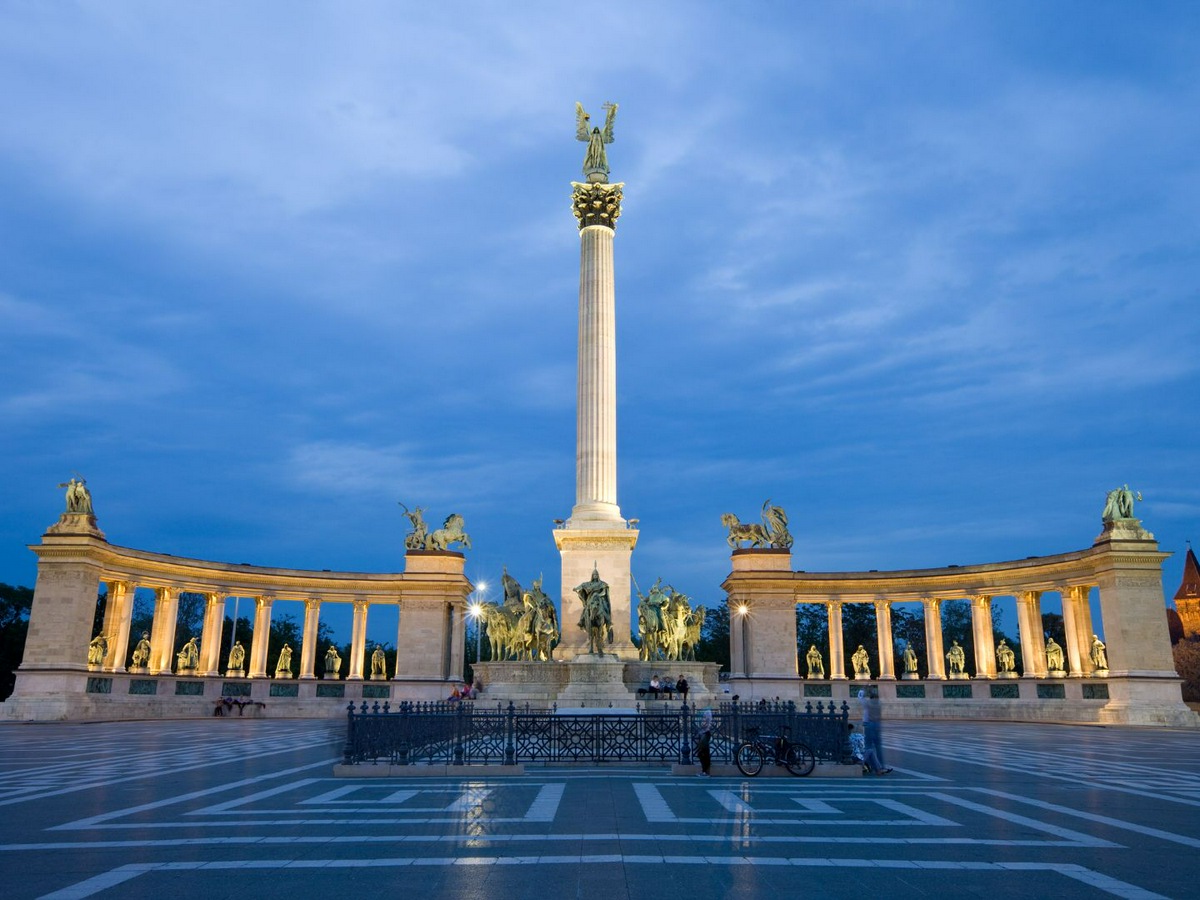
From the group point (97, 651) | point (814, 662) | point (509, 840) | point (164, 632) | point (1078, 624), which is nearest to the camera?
point (509, 840)

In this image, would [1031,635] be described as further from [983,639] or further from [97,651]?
[97,651]

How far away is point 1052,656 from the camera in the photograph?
59.0 m

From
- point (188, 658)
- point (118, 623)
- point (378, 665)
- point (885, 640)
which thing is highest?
point (118, 623)

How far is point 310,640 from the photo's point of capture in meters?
67.2

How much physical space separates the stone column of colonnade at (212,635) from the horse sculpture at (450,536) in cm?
1630

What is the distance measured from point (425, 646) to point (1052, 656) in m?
45.9

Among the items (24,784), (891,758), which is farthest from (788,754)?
(24,784)

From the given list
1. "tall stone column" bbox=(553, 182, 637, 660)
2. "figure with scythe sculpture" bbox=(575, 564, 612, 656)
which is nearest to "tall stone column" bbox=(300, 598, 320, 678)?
"tall stone column" bbox=(553, 182, 637, 660)

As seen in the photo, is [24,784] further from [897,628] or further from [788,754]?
[897,628]

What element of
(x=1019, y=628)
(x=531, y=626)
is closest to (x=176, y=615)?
(x=531, y=626)

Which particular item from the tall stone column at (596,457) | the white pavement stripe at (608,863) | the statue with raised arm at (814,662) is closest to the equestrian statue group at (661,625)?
the tall stone column at (596,457)

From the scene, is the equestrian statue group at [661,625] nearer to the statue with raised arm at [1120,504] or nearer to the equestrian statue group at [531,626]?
the equestrian statue group at [531,626]

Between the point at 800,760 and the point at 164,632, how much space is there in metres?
54.5

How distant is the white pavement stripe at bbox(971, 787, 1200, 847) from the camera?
11.4m
